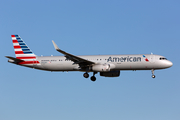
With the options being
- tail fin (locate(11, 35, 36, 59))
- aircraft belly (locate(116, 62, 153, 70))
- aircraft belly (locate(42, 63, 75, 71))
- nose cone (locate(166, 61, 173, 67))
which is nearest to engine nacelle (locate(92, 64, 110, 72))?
aircraft belly (locate(116, 62, 153, 70))

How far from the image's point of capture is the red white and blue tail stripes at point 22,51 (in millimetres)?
54188

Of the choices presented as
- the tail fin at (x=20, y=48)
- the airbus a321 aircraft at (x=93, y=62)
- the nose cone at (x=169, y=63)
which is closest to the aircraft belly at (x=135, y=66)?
the airbus a321 aircraft at (x=93, y=62)

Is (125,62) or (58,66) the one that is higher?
(125,62)

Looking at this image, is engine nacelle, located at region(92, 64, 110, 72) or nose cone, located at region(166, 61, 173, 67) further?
nose cone, located at region(166, 61, 173, 67)

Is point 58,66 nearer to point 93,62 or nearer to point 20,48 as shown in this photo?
point 93,62

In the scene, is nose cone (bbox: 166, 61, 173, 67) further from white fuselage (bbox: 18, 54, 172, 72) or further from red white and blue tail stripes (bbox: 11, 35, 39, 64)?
red white and blue tail stripes (bbox: 11, 35, 39, 64)

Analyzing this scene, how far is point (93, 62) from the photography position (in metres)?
50.2

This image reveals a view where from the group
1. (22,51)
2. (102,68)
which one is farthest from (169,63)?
(22,51)

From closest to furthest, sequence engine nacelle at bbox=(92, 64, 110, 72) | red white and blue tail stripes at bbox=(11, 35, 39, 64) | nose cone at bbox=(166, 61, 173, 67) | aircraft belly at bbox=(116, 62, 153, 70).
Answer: engine nacelle at bbox=(92, 64, 110, 72)
aircraft belly at bbox=(116, 62, 153, 70)
nose cone at bbox=(166, 61, 173, 67)
red white and blue tail stripes at bbox=(11, 35, 39, 64)

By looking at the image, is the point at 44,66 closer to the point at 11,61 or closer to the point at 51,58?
the point at 51,58

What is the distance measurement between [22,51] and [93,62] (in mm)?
14325

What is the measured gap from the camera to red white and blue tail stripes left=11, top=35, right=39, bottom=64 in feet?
178

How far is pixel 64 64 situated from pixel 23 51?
8982 millimetres

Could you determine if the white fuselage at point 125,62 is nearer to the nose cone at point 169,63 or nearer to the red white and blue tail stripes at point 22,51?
the nose cone at point 169,63
